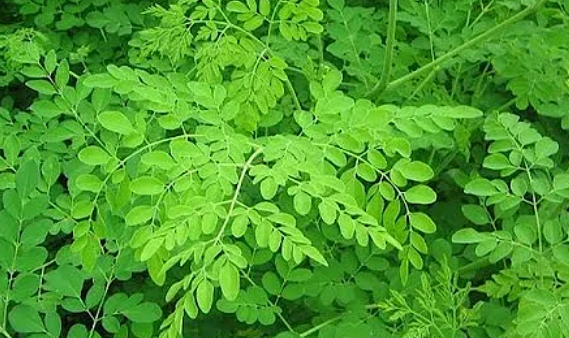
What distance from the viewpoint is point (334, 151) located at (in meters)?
1.37

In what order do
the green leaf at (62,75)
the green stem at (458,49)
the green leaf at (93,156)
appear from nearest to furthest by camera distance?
the green leaf at (93,156) → the green leaf at (62,75) → the green stem at (458,49)

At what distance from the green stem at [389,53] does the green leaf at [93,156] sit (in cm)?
58

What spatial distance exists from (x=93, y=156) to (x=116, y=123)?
61 mm

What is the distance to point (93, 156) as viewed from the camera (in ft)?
4.39

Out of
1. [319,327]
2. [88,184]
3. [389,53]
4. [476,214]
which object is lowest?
[319,327]

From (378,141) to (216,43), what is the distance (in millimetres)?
385

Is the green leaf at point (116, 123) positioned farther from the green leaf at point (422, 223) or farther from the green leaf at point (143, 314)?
the green leaf at point (422, 223)

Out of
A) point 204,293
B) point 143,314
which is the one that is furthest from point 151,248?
point 143,314

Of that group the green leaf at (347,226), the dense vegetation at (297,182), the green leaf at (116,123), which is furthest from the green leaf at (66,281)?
the green leaf at (347,226)

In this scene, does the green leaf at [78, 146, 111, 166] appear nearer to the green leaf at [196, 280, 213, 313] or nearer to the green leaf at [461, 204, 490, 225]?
the green leaf at [196, 280, 213, 313]

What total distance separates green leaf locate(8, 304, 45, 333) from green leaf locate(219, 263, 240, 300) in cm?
41

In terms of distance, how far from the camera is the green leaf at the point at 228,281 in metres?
1.13

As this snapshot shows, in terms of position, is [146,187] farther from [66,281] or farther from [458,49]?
[458,49]

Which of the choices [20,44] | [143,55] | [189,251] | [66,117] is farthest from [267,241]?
[66,117]
